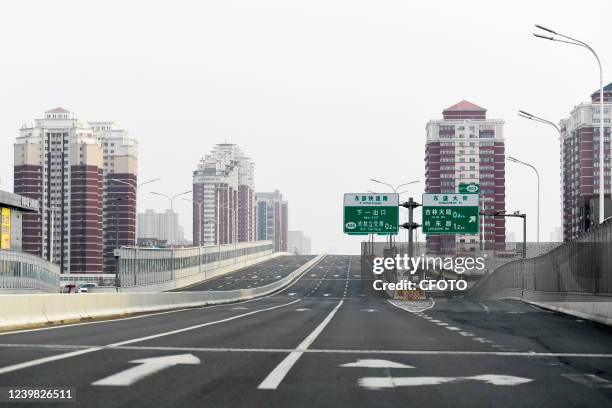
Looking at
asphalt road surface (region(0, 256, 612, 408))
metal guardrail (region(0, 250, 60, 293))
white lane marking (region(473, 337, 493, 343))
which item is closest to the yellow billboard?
metal guardrail (region(0, 250, 60, 293))

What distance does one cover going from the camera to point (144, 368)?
9.95m

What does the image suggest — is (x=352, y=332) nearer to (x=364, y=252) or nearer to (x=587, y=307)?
(x=587, y=307)

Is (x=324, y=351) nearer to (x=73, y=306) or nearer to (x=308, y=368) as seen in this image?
(x=308, y=368)

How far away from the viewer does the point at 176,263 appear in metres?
124

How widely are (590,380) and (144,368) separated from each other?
197 inches

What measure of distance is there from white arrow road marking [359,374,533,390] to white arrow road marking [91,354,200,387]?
2318mm

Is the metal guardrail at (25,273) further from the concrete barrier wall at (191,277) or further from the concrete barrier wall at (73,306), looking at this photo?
the concrete barrier wall at (73,306)

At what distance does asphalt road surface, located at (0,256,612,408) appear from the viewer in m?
7.88

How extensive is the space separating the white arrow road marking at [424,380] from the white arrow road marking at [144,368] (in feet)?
7.61

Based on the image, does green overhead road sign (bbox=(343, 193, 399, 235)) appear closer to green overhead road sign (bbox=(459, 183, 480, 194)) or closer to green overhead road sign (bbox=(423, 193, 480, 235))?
green overhead road sign (bbox=(423, 193, 480, 235))

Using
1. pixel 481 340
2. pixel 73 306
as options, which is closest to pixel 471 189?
pixel 73 306

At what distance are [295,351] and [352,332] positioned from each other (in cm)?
569

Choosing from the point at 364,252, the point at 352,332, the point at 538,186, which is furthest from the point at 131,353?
the point at 364,252

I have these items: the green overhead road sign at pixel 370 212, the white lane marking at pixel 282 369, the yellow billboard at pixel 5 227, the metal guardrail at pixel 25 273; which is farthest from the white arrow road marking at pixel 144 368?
the yellow billboard at pixel 5 227
